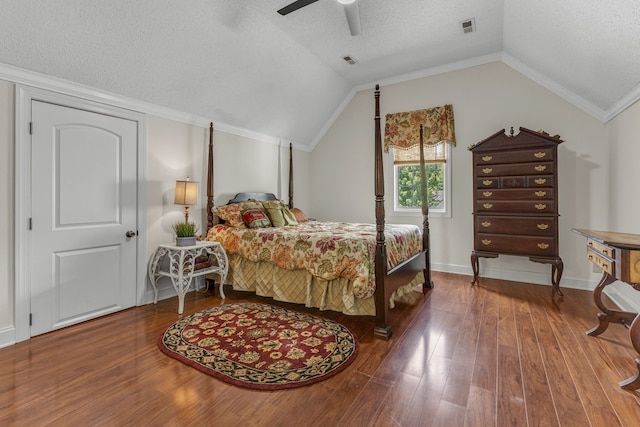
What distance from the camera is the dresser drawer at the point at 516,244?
3727 millimetres

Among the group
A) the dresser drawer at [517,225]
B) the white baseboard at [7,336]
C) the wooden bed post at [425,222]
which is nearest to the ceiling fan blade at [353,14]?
the wooden bed post at [425,222]

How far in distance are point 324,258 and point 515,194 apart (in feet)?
8.65

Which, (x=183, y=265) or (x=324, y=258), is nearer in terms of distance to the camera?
(x=324, y=258)

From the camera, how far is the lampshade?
349 centimetres

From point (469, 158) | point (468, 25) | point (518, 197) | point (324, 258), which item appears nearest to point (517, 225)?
point (518, 197)

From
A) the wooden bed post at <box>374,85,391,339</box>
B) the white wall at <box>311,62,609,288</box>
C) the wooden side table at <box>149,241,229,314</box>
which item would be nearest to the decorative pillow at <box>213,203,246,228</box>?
the wooden side table at <box>149,241,229,314</box>

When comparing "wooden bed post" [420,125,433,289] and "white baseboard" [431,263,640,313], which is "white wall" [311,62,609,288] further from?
"wooden bed post" [420,125,433,289]

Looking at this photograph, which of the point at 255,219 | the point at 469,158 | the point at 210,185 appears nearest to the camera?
the point at 255,219

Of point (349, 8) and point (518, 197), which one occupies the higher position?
point (349, 8)

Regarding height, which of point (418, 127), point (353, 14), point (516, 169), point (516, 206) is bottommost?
point (516, 206)

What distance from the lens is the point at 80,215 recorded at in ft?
9.61

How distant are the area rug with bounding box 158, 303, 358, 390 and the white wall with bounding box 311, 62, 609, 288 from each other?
9.40ft

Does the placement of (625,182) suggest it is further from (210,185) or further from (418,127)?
(210,185)

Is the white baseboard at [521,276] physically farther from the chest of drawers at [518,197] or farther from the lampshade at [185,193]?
the lampshade at [185,193]
